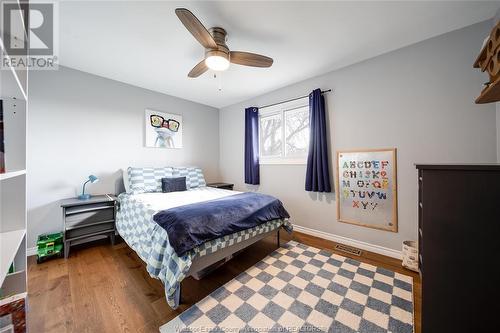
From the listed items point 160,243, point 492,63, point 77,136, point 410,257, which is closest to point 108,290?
point 160,243

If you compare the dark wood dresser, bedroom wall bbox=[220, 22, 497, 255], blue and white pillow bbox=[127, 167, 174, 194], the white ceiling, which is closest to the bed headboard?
blue and white pillow bbox=[127, 167, 174, 194]

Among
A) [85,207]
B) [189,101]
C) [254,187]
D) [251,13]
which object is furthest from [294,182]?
[85,207]

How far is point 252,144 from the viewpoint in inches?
139

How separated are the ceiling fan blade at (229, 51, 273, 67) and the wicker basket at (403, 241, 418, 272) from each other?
7.98ft

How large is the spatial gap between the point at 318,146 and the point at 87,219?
3264mm

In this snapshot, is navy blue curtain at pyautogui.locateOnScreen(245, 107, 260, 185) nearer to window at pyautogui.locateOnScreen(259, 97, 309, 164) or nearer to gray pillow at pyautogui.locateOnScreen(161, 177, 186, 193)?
window at pyautogui.locateOnScreen(259, 97, 309, 164)

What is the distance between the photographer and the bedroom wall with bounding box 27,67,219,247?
2.32 meters

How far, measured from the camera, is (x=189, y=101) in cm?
386

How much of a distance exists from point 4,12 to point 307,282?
8.45ft

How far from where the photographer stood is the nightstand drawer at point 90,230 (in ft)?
7.47

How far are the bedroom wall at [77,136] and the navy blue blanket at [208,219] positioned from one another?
6.17 ft

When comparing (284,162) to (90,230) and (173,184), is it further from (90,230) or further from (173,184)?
(90,230)

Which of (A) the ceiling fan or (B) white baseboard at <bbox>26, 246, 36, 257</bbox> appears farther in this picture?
(B) white baseboard at <bbox>26, 246, 36, 257</bbox>

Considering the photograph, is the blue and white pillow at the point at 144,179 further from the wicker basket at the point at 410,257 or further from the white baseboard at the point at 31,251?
the wicker basket at the point at 410,257
